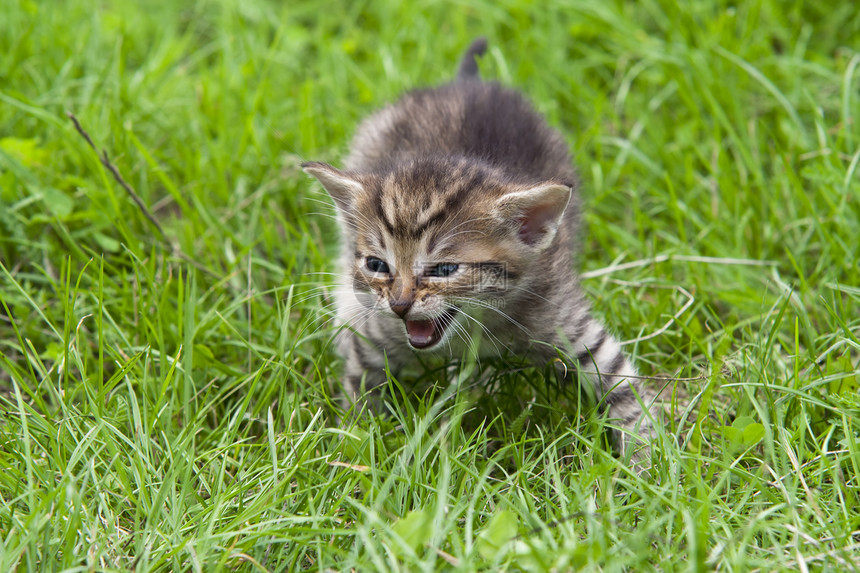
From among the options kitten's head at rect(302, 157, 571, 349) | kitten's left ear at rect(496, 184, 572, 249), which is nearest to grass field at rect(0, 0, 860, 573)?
kitten's head at rect(302, 157, 571, 349)

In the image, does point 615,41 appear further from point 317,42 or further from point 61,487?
point 61,487

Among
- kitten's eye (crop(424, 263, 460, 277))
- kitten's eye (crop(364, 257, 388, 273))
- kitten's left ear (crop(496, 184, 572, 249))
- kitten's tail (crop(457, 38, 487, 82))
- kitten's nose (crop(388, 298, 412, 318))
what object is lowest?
kitten's nose (crop(388, 298, 412, 318))

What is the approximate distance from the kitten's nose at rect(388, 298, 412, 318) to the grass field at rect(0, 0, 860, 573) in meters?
0.35

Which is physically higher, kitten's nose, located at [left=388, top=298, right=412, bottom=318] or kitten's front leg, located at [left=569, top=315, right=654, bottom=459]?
kitten's nose, located at [left=388, top=298, right=412, bottom=318]

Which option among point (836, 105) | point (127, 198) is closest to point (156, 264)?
point (127, 198)

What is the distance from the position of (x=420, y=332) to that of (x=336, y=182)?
769 millimetres

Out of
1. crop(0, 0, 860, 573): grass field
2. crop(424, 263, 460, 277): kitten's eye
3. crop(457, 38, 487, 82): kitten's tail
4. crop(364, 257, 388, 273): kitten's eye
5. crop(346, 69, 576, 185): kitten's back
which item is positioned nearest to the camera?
crop(0, 0, 860, 573): grass field

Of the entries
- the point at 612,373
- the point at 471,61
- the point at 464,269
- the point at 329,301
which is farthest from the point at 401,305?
the point at 471,61

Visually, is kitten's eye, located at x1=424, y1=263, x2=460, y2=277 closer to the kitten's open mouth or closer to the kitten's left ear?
the kitten's open mouth

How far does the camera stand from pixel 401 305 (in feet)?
9.87

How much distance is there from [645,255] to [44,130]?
3.59 meters

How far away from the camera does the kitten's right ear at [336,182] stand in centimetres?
330

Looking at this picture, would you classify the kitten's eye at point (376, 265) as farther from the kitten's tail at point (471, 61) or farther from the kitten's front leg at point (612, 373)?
the kitten's tail at point (471, 61)

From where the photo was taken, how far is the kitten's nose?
301 cm
